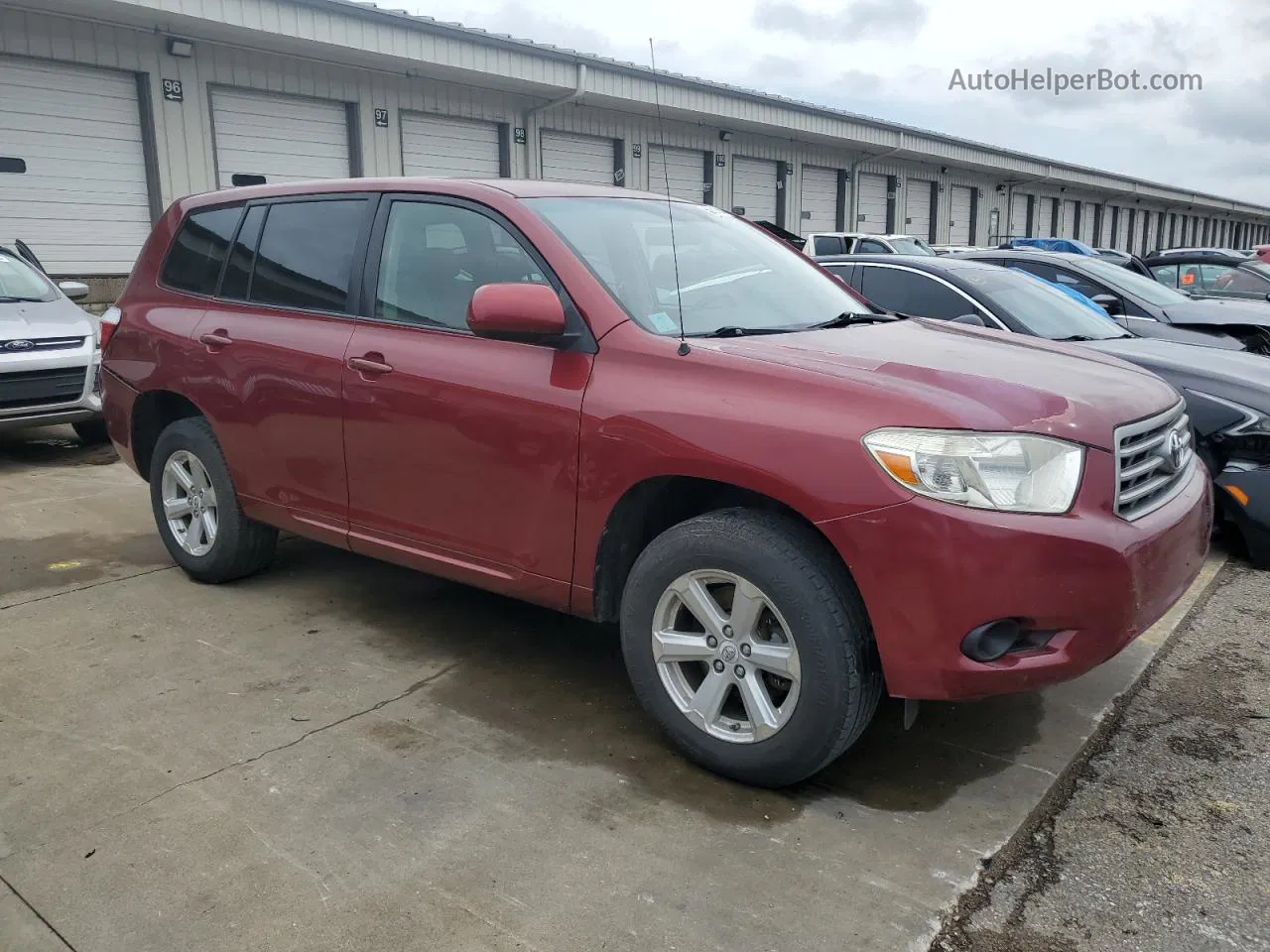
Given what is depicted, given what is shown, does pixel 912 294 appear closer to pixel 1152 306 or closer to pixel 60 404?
pixel 1152 306

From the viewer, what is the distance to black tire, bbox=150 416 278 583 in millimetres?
4512

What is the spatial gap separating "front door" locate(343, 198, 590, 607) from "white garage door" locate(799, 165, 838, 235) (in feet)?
71.3

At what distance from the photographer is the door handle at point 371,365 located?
12.1ft

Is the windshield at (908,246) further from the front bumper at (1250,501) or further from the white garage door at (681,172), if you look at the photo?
the front bumper at (1250,501)

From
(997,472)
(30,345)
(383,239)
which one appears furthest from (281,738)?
(30,345)

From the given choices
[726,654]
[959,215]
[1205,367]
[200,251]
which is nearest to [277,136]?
[200,251]

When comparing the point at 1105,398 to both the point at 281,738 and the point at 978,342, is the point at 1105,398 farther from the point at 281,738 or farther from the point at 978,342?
the point at 281,738

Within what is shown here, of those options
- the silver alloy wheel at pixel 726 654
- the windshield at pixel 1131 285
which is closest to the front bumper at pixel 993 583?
the silver alloy wheel at pixel 726 654

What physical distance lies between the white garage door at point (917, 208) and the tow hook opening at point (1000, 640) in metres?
27.9

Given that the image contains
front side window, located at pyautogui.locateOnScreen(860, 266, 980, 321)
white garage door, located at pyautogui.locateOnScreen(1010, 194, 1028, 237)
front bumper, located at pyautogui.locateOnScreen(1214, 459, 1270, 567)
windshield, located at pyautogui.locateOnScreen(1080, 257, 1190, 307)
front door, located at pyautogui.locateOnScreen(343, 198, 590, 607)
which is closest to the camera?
front door, located at pyautogui.locateOnScreen(343, 198, 590, 607)

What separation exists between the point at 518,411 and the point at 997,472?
4.81 ft

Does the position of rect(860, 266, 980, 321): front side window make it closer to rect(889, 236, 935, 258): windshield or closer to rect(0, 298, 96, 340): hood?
rect(0, 298, 96, 340): hood

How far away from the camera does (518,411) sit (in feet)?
10.8

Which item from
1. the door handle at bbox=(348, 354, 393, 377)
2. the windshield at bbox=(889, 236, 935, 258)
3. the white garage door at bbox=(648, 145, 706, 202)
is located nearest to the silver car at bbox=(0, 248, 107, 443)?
the door handle at bbox=(348, 354, 393, 377)
